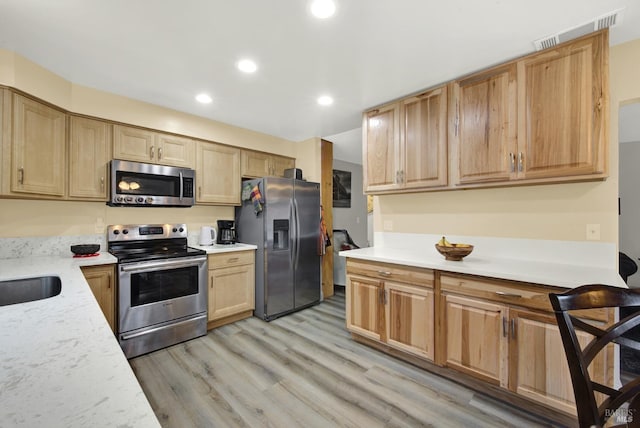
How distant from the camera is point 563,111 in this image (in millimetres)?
1845

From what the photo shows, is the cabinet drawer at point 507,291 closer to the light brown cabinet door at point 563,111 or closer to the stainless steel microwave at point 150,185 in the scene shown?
the light brown cabinet door at point 563,111

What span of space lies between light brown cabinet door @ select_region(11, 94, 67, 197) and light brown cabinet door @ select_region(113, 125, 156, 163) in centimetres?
38

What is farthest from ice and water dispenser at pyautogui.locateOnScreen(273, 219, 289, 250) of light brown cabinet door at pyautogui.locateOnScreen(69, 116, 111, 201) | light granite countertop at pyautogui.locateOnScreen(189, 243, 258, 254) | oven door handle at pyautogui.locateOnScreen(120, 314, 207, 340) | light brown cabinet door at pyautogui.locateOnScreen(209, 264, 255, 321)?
light brown cabinet door at pyautogui.locateOnScreen(69, 116, 111, 201)

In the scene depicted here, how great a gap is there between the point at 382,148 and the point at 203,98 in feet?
6.13

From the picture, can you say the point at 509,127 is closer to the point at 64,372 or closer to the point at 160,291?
the point at 64,372

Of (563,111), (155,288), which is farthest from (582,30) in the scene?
(155,288)

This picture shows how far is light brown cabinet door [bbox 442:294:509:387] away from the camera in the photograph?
5.93 ft

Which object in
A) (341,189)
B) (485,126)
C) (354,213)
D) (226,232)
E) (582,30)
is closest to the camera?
(582,30)

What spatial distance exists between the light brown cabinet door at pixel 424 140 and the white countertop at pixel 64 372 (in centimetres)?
239

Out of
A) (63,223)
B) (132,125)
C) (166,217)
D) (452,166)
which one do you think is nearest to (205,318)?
(166,217)

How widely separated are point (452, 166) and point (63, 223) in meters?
3.59

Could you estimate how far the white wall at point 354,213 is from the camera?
581cm

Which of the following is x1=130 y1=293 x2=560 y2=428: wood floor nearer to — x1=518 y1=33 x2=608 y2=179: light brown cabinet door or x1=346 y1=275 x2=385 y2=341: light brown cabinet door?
x1=346 y1=275 x2=385 y2=341: light brown cabinet door

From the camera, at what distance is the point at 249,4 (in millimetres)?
1557
